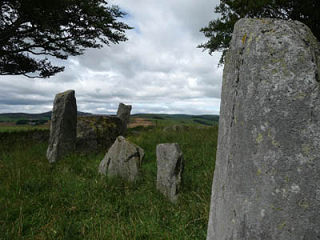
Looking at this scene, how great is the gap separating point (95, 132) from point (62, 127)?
4.62 ft

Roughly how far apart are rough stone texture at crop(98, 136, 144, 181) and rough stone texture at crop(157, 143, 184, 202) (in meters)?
0.94

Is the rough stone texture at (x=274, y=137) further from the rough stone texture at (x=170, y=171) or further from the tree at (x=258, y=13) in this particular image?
the tree at (x=258, y=13)

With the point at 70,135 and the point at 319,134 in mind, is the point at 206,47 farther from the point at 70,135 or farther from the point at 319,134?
the point at 319,134

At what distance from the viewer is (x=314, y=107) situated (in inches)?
47.4

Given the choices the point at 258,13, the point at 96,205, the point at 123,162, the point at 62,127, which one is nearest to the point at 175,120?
the point at 258,13

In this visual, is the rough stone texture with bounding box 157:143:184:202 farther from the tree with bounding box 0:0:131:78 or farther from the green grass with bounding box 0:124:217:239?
the tree with bounding box 0:0:131:78

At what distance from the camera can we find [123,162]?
5328 millimetres

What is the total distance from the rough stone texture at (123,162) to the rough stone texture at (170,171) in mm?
935

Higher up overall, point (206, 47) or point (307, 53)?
point (206, 47)

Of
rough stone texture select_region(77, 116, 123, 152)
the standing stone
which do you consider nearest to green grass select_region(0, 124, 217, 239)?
the standing stone

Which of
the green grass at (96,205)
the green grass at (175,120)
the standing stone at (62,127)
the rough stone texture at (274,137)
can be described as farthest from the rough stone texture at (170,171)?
the green grass at (175,120)

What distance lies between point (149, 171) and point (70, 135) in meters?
3.79

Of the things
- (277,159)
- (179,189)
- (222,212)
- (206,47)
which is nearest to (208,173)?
(179,189)

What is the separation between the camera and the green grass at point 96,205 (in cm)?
318
